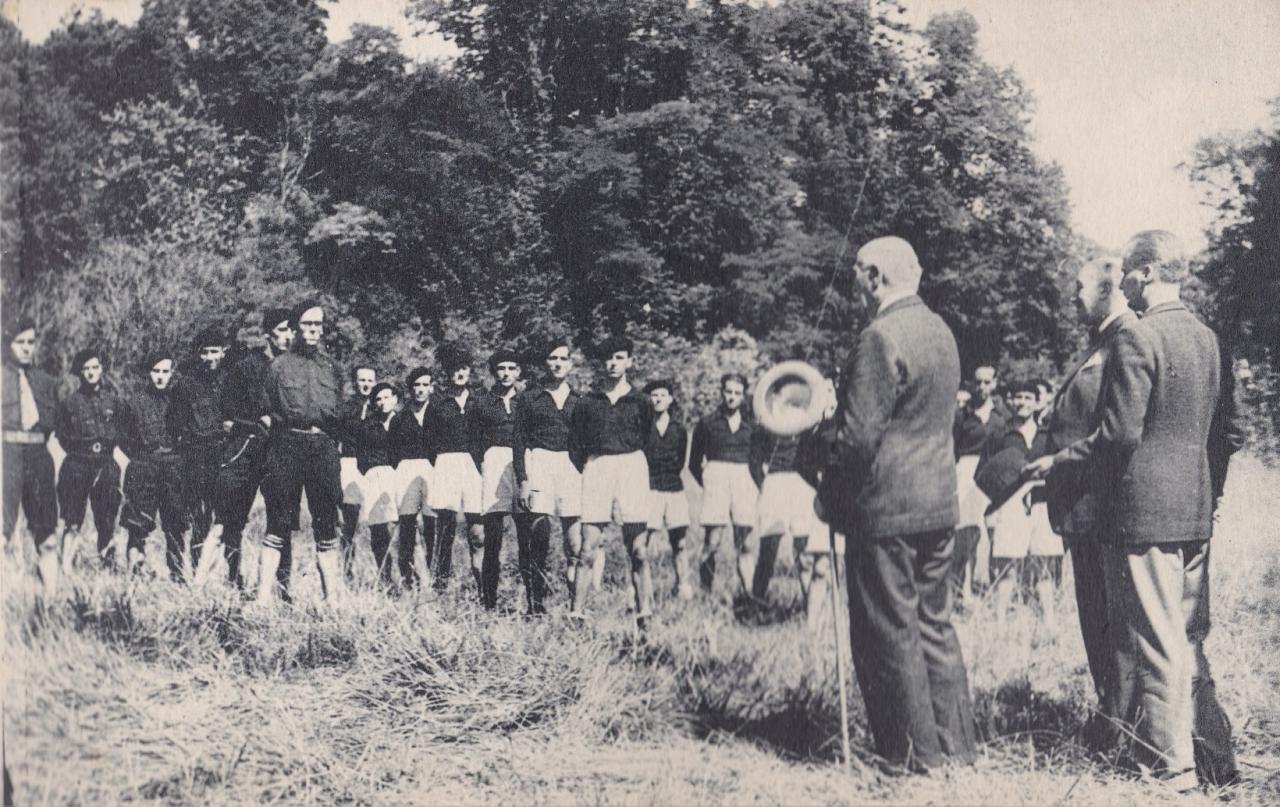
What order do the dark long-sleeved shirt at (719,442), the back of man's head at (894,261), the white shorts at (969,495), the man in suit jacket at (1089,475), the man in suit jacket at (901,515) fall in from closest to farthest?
the man in suit jacket at (901,515) < the back of man's head at (894,261) < the man in suit jacket at (1089,475) < the white shorts at (969,495) < the dark long-sleeved shirt at (719,442)

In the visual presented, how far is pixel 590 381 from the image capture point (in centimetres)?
499

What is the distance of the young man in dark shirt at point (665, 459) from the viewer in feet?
16.2

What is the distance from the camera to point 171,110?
5031mm

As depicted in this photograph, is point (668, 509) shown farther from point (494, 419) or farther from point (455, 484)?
point (455, 484)

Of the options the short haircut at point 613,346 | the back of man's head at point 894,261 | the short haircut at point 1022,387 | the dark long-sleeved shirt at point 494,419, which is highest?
the back of man's head at point 894,261

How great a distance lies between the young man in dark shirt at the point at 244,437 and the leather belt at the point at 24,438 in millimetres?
818

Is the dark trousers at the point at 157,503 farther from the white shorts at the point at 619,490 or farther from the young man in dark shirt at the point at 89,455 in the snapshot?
the white shorts at the point at 619,490

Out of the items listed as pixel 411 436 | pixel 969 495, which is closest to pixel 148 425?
pixel 411 436

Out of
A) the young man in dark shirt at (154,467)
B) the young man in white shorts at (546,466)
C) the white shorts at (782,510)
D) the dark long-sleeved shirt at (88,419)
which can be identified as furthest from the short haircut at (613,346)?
the dark long-sleeved shirt at (88,419)

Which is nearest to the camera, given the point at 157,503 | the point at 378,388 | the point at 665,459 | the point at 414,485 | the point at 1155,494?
the point at 1155,494

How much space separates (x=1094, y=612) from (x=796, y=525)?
127 centimetres

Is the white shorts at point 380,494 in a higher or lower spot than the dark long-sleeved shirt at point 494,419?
lower

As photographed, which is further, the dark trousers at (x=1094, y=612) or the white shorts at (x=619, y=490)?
the white shorts at (x=619, y=490)

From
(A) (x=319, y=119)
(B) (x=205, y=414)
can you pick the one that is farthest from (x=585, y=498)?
(A) (x=319, y=119)
